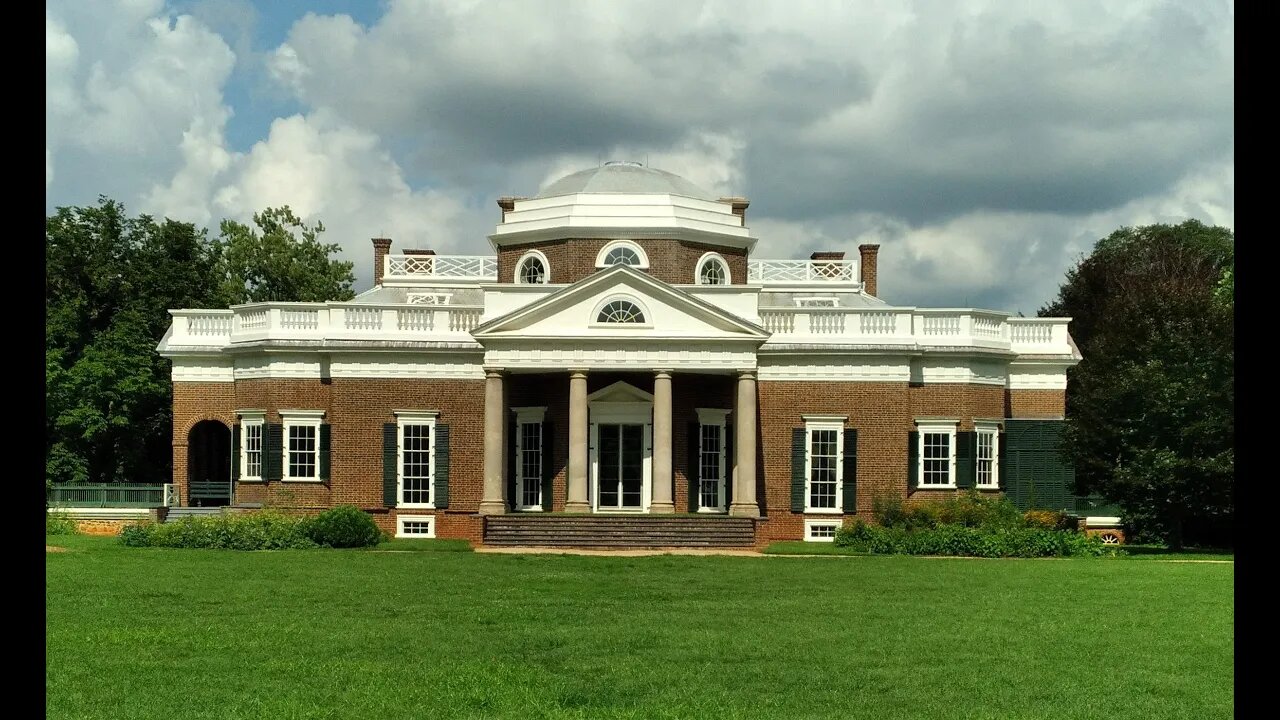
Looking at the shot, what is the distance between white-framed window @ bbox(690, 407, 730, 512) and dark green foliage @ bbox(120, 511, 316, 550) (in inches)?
470

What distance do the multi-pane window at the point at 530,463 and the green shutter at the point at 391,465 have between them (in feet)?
12.2

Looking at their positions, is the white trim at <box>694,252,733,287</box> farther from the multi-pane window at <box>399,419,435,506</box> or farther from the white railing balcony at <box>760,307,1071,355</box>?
the multi-pane window at <box>399,419,435,506</box>

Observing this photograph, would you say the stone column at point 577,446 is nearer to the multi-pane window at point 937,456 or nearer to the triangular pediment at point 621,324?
the triangular pediment at point 621,324

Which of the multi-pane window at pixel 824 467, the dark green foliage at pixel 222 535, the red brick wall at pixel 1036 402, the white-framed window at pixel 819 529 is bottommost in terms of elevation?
the white-framed window at pixel 819 529

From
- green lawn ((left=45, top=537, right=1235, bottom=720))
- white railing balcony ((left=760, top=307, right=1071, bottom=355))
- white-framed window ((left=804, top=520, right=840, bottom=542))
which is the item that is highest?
white railing balcony ((left=760, top=307, right=1071, bottom=355))

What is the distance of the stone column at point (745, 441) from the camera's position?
37.6m

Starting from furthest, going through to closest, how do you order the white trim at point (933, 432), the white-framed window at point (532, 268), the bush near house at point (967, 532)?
1. the white-framed window at point (532, 268)
2. the white trim at point (933, 432)
3. the bush near house at point (967, 532)

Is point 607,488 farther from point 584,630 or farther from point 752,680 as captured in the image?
point 752,680

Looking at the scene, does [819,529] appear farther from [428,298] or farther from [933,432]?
[428,298]

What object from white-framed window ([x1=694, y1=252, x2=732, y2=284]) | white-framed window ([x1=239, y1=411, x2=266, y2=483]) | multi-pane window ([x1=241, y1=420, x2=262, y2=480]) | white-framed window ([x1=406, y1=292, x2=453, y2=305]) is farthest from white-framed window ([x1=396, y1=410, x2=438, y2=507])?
white-framed window ([x1=694, y1=252, x2=732, y2=284])

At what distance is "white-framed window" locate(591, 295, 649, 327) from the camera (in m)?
38.0

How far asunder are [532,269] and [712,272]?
570cm

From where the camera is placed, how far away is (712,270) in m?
43.3

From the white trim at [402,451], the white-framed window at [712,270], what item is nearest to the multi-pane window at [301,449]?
the white trim at [402,451]
